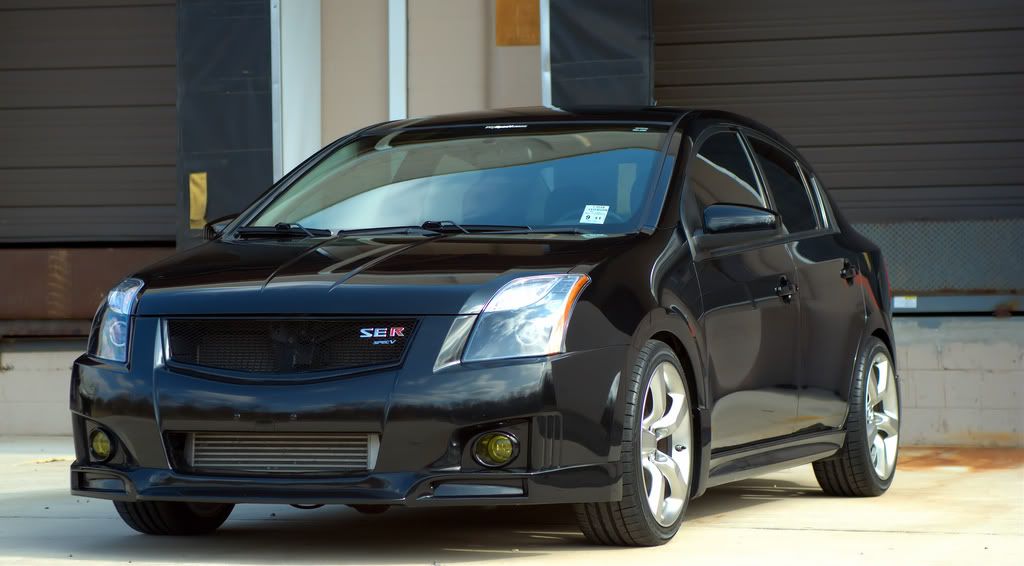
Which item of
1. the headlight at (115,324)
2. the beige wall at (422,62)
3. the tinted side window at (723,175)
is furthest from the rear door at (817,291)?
the beige wall at (422,62)

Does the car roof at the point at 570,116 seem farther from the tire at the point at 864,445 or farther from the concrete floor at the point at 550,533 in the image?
the concrete floor at the point at 550,533

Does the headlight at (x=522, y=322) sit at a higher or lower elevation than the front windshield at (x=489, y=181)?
lower

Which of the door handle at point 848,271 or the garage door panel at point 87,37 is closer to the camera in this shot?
the door handle at point 848,271

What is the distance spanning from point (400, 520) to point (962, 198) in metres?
5.97

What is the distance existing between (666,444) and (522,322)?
0.82 metres

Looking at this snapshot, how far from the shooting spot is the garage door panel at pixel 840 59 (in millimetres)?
11422

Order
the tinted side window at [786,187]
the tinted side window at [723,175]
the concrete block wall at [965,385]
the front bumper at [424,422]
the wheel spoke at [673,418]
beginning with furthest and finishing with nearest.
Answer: the concrete block wall at [965,385]
the tinted side window at [786,187]
the tinted side window at [723,175]
the wheel spoke at [673,418]
the front bumper at [424,422]

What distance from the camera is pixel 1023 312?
11.4 metres

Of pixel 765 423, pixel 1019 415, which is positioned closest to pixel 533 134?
pixel 765 423

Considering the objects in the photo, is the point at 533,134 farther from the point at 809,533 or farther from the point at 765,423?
the point at 809,533

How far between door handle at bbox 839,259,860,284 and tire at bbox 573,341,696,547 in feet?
6.22

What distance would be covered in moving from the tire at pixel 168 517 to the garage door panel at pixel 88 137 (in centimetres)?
719

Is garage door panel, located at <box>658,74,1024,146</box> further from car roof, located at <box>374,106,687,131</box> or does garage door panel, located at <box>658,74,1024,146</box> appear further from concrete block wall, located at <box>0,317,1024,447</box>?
car roof, located at <box>374,106,687,131</box>

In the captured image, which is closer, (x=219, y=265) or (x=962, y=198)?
(x=219, y=265)
